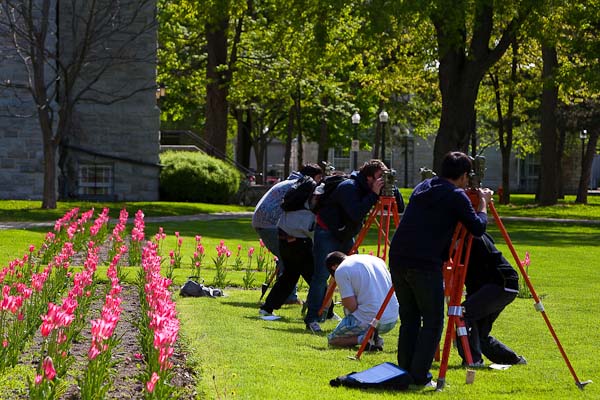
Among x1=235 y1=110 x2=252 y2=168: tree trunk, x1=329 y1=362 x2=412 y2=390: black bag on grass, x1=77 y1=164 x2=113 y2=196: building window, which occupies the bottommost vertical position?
x1=329 y1=362 x2=412 y2=390: black bag on grass

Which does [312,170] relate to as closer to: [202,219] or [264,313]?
[264,313]

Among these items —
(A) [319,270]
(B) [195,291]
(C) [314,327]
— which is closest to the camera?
Result: (C) [314,327]

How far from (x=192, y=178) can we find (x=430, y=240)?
31.9m

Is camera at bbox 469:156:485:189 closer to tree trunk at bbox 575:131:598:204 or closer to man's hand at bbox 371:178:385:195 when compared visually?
man's hand at bbox 371:178:385:195

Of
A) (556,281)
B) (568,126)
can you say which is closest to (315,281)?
(556,281)

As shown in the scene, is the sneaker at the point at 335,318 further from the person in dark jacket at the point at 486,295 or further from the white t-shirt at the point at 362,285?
the person in dark jacket at the point at 486,295

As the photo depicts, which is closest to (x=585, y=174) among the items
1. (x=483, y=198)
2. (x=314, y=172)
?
(x=314, y=172)

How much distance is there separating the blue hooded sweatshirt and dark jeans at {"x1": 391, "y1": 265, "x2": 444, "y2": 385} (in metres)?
0.08

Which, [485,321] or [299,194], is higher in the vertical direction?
[299,194]

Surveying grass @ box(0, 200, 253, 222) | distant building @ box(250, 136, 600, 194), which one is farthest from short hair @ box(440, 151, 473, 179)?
distant building @ box(250, 136, 600, 194)

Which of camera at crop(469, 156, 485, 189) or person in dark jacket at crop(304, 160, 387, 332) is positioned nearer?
camera at crop(469, 156, 485, 189)

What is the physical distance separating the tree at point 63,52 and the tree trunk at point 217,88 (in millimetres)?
4442

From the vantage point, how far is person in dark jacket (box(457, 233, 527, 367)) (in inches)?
392

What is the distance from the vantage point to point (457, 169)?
8.66 meters
